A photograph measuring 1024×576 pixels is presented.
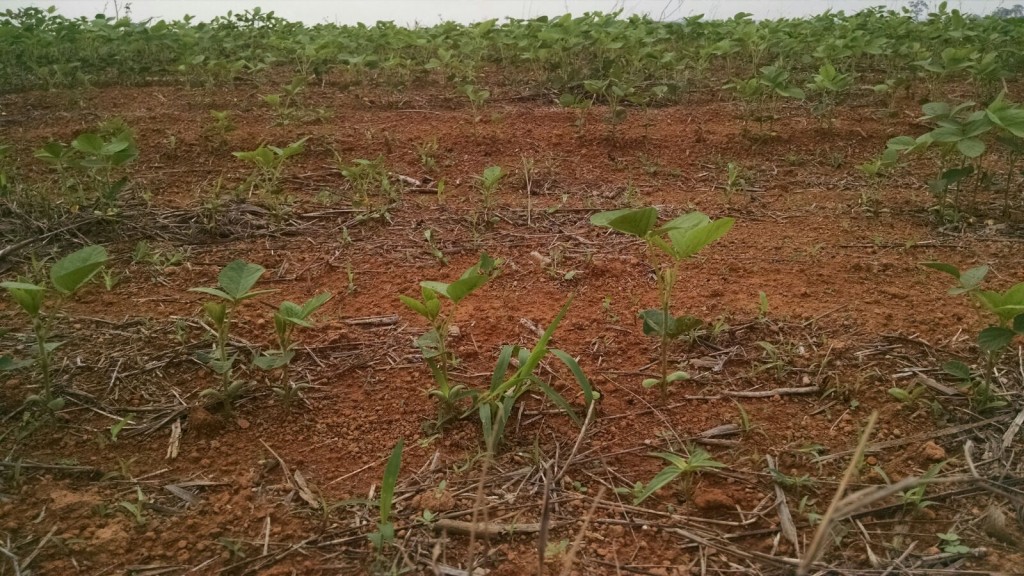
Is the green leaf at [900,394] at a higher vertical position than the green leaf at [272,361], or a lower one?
lower

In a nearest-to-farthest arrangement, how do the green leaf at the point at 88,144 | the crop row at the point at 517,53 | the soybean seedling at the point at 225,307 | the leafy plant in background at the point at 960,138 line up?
the soybean seedling at the point at 225,307 → the leafy plant in background at the point at 960,138 → the green leaf at the point at 88,144 → the crop row at the point at 517,53

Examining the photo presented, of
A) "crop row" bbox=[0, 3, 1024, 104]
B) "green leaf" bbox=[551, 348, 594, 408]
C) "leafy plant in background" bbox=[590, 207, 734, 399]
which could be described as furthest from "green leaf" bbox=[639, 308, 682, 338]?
"crop row" bbox=[0, 3, 1024, 104]

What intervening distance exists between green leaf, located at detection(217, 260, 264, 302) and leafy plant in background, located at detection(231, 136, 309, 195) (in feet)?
3.06

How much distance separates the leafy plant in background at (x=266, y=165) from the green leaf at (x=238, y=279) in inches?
36.7

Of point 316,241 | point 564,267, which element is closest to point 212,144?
point 316,241

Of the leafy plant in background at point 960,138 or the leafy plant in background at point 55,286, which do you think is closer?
the leafy plant in background at point 55,286

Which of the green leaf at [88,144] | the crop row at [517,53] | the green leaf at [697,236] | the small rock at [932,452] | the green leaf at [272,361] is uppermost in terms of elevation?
the crop row at [517,53]

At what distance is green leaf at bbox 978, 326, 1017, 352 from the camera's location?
56.4 inches

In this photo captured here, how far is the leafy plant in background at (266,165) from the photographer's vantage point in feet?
8.11

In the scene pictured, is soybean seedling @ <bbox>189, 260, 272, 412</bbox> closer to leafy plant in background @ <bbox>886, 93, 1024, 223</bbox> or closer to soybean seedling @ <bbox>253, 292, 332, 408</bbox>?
soybean seedling @ <bbox>253, 292, 332, 408</bbox>

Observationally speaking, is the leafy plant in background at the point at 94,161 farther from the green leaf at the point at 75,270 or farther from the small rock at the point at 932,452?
the small rock at the point at 932,452

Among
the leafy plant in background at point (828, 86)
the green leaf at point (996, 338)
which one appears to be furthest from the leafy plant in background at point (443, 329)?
the leafy plant in background at point (828, 86)

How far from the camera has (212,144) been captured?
344 centimetres

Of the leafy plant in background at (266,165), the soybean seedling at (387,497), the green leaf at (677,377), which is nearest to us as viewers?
the soybean seedling at (387,497)
